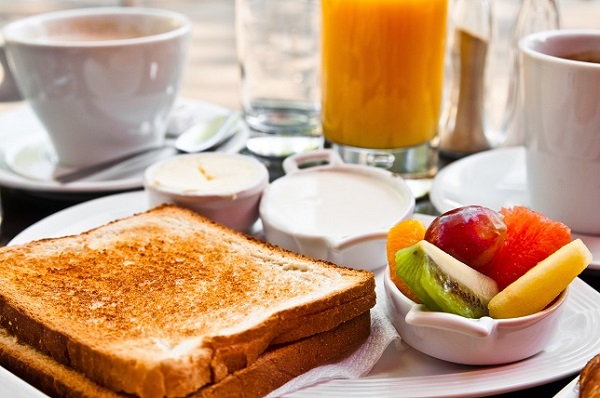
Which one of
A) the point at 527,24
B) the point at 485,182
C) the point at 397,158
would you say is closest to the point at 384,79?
the point at 397,158

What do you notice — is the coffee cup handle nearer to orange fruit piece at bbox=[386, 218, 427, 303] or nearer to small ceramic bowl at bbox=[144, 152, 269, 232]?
small ceramic bowl at bbox=[144, 152, 269, 232]

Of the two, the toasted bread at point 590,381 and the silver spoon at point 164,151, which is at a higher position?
the toasted bread at point 590,381

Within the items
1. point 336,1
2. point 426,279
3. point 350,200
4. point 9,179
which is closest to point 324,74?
point 336,1

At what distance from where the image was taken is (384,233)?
46.0 inches

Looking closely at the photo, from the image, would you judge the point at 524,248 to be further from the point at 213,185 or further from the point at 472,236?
the point at 213,185

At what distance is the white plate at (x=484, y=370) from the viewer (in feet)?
2.99

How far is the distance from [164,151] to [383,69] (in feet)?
1.62

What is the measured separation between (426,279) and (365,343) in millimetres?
149

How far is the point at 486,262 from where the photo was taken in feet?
3.25

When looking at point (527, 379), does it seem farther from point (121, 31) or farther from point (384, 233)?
point (121, 31)

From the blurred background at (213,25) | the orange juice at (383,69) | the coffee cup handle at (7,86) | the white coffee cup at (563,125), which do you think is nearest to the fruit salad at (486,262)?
the white coffee cup at (563,125)

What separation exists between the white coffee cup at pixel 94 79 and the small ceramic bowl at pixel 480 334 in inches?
31.9

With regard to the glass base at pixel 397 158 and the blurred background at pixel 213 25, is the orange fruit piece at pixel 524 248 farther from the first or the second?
the blurred background at pixel 213 25

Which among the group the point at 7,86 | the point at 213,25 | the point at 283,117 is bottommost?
the point at 213,25
